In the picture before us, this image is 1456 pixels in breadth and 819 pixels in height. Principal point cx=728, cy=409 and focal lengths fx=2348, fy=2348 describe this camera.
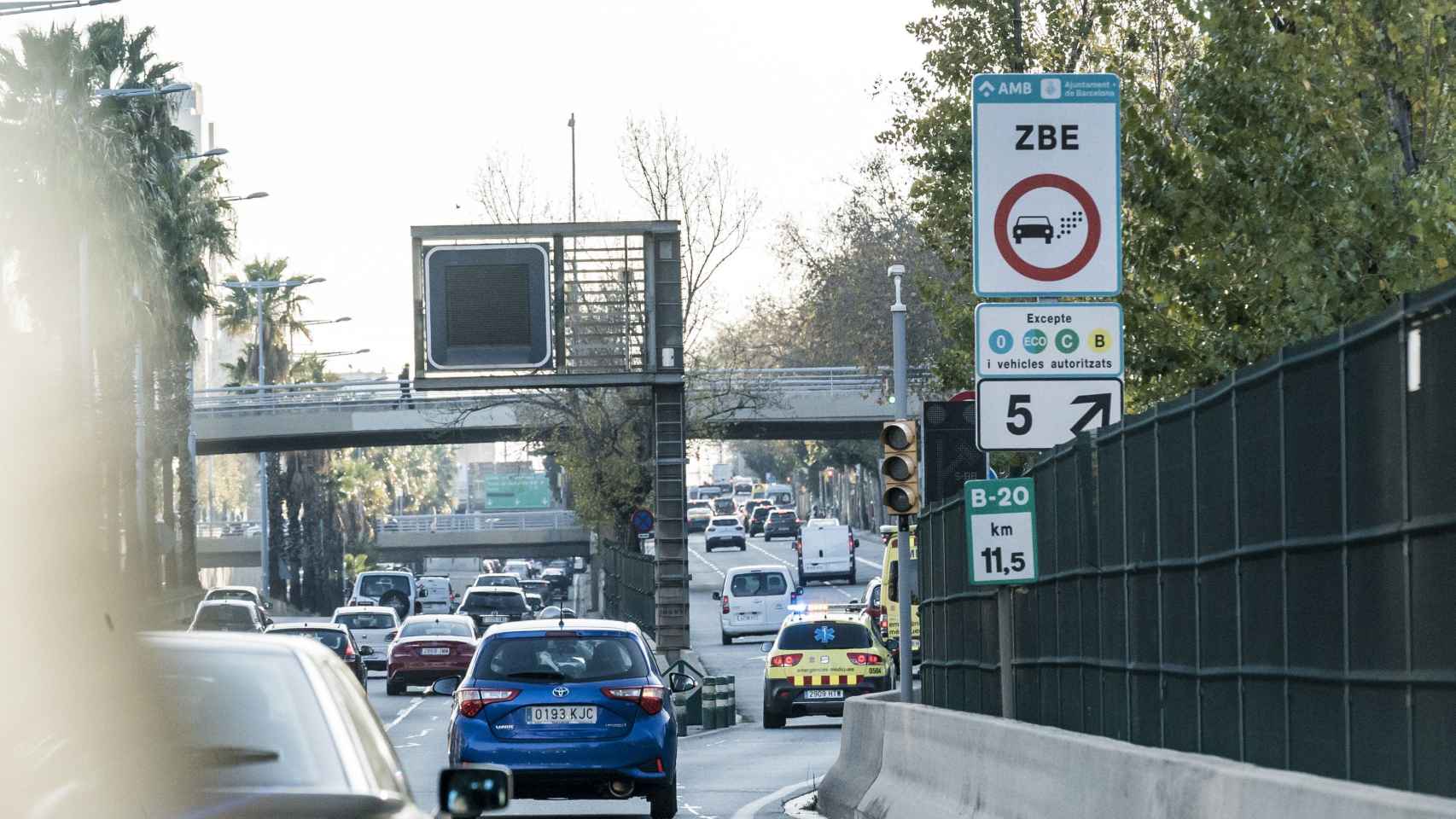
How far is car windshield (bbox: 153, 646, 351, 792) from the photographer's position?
18.6 ft

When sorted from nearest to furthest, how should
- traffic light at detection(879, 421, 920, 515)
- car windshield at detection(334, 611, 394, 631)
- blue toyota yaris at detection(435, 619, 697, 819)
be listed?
blue toyota yaris at detection(435, 619, 697, 819)
traffic light at detection(879, 421, 920, 515)
car windshield at detection(334, 611, 394, 631)

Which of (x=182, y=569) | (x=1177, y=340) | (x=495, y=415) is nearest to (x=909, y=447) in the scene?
(x=1177, y=340)

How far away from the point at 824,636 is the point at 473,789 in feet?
84.2

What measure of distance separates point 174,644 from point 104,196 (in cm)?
4247

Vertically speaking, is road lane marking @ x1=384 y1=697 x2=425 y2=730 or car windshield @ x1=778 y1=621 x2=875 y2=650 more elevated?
car windshield @ x1=778 y1=621 x2=875 y2=650

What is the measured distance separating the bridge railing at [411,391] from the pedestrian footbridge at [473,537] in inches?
1136

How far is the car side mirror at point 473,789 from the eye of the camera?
6.77 meters

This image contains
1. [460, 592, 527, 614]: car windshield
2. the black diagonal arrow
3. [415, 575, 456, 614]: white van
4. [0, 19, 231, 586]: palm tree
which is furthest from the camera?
[415, 575, 456, 614]: white van

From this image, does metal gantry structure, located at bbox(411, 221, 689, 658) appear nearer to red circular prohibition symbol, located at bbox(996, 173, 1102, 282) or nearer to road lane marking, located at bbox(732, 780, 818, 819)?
road lane marking, located at bbox(732, 780, 818, 819)

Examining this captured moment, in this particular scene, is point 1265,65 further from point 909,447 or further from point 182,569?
point 182,569

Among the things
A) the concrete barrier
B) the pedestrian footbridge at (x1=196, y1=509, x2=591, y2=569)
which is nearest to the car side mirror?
the concrete barrier

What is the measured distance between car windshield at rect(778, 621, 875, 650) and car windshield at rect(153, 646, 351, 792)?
26.2 meters

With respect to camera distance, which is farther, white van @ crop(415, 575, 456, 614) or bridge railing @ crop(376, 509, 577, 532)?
bridge railing @ crop(376, 509, 577, 532)

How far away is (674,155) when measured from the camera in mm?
70000
